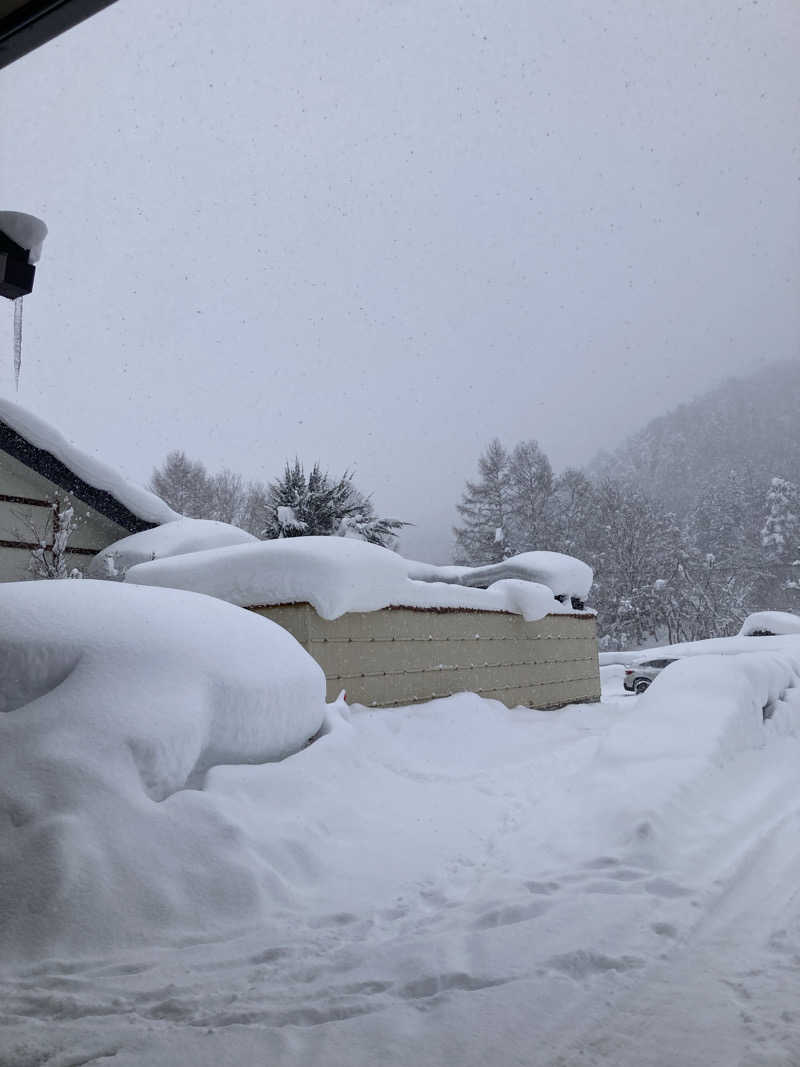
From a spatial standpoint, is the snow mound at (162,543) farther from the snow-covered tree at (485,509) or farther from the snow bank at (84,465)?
the snow-covered tree at (485,509)

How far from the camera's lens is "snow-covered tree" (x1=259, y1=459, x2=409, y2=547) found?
Result: 1953cm

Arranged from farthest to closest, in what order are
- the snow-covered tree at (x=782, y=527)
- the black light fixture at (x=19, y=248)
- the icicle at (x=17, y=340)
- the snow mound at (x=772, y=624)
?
the snow-covered tree at (x=782, y=527), the snow mound at (x=772, y=624), the icicle at (x=17, y=340), the black light fixture at (x=19, y=248)

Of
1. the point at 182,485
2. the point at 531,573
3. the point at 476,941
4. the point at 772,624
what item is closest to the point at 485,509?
the point at 772,624

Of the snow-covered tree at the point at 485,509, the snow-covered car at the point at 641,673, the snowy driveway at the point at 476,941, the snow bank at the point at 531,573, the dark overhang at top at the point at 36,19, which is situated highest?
the snow-covered tree at the point at 485,509

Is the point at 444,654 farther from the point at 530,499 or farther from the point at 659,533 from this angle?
the point at 659,533

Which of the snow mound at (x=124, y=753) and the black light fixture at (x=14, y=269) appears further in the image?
the black light fixture at (x=14, y=269)

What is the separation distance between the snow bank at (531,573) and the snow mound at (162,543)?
416 centimetres

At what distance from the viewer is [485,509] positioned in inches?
1428

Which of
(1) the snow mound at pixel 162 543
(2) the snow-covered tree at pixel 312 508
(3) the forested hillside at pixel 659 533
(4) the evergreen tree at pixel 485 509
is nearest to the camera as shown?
(1) the snow mound at pixel 162 543

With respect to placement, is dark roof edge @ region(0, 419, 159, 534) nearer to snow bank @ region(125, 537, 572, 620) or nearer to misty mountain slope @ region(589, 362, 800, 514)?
snow bank @ region(125, 537, 572, 620)

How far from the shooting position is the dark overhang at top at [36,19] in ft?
8.63

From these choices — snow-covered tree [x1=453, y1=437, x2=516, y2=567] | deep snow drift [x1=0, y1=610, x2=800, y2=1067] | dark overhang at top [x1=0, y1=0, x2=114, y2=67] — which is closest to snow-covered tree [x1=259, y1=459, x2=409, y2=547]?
deep snow drift [x1=0, y1=610, x2=800, y2=1067]

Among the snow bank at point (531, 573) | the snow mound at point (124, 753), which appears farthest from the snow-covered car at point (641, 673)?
the snow mound at point (124, 753)

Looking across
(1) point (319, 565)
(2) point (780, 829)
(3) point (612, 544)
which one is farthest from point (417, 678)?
(3) point (612, 544)
